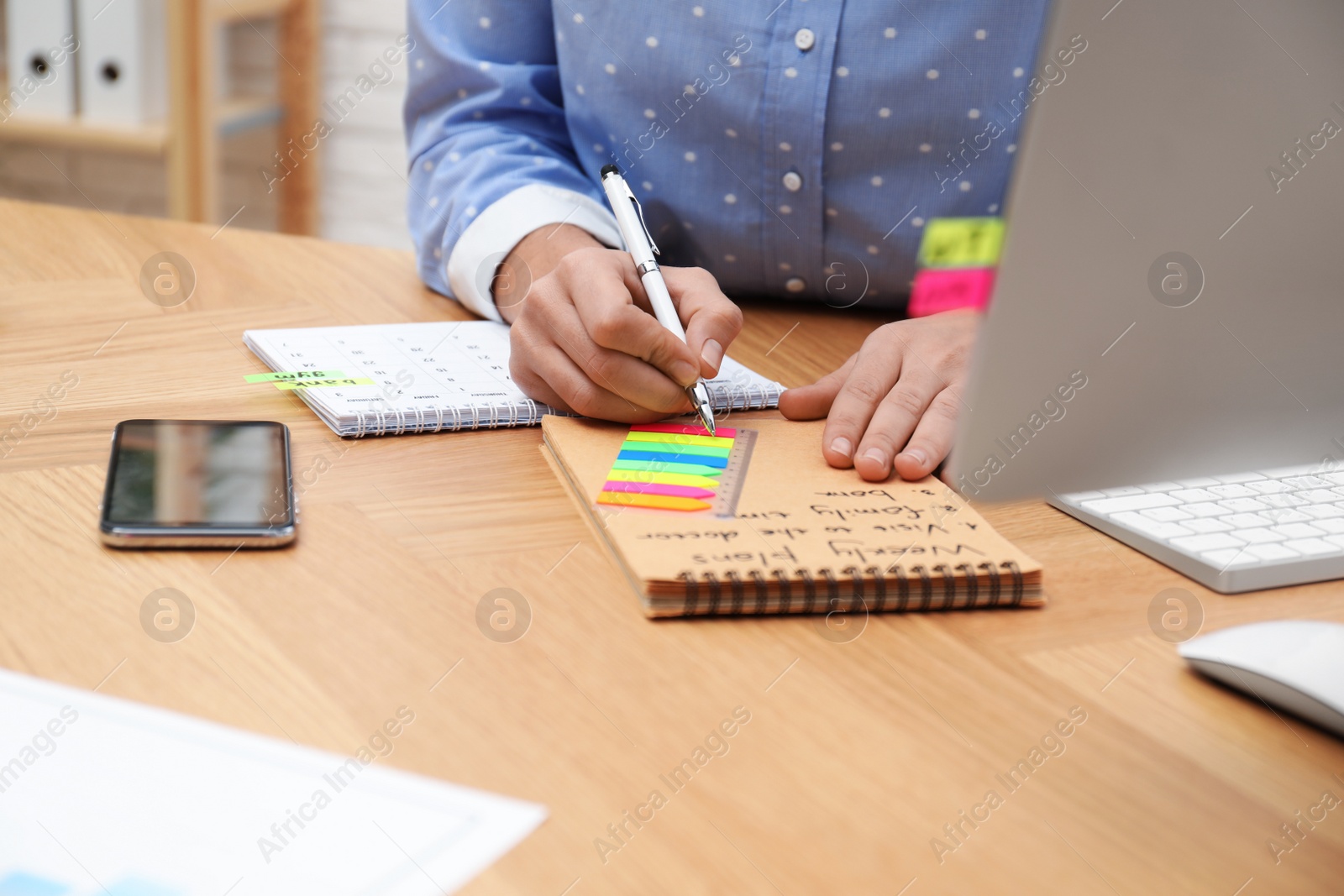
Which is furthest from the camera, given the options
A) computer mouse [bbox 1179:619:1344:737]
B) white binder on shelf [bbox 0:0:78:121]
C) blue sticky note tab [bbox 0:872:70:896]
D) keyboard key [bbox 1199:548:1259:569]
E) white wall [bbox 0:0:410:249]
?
white wall [bbox 0:0:410:249]

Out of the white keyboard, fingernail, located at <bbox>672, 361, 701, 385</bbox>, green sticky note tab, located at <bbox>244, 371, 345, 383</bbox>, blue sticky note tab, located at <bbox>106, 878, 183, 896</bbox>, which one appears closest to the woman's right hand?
fingernail, located at <bbox>672, 361, 701, 385</bbox>

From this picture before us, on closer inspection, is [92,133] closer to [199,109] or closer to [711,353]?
[199,109]

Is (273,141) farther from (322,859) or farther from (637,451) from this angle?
(322,859)

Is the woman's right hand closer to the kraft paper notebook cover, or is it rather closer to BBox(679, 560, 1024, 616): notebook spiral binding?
the kraft paper notebook cover

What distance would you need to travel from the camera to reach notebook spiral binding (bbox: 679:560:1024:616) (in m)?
0.49

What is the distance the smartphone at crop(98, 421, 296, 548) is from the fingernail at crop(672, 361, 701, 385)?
21 centimetres

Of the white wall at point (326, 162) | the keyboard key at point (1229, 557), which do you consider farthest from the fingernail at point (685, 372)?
the white wall at point (326, 162)

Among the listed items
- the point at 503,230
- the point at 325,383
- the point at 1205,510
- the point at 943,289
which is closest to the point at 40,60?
the point at 503,230

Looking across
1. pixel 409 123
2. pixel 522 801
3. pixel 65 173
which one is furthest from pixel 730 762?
pixel 65 173

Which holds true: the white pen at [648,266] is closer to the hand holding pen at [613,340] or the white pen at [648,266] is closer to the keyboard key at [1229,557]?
→ the hand holding pen at [613,340]

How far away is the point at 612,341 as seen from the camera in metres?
0.63

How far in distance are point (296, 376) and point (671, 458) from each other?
26 cm

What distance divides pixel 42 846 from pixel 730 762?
0.71 ft

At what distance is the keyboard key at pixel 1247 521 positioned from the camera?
22.6 inches
